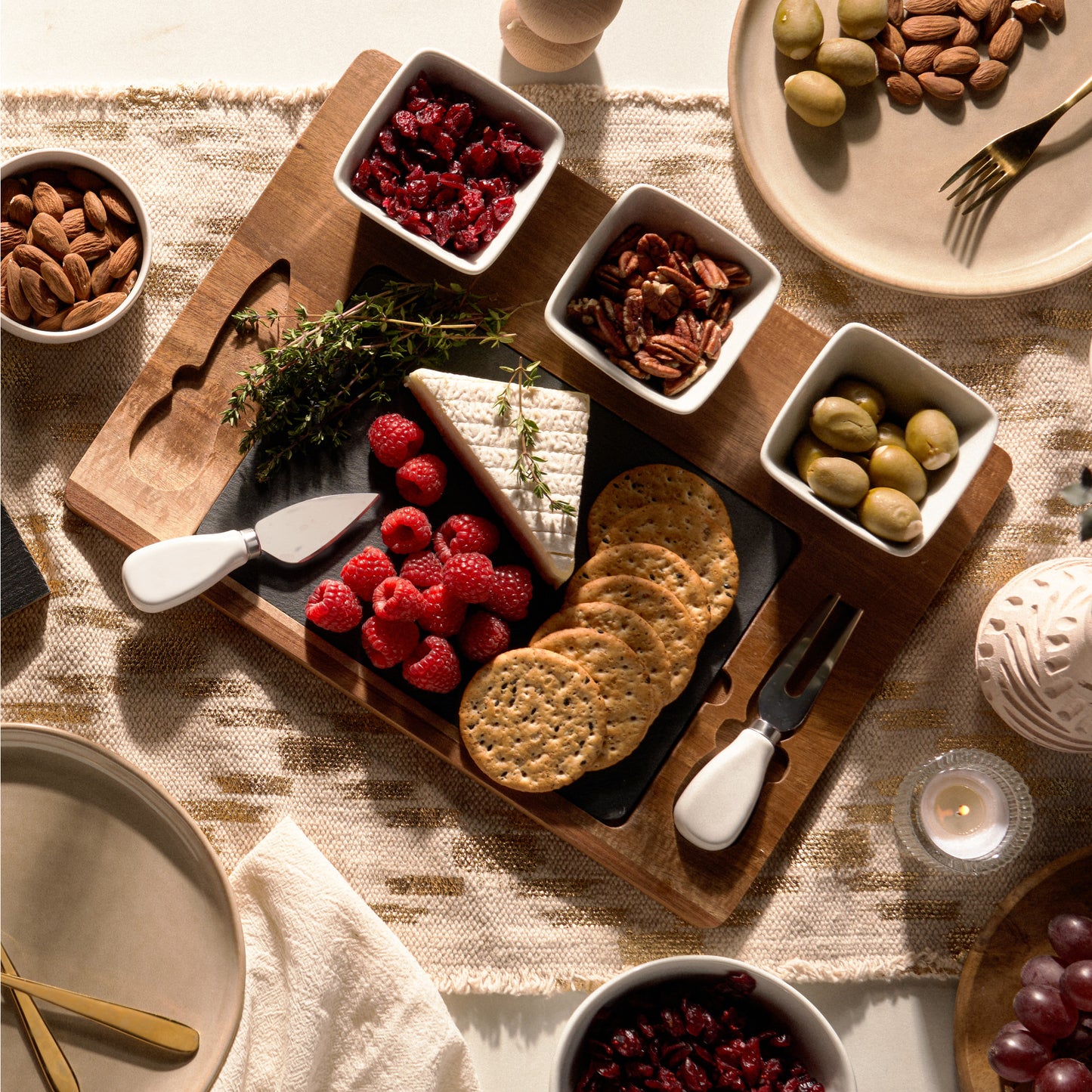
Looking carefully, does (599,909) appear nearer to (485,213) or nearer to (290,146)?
(485,213)

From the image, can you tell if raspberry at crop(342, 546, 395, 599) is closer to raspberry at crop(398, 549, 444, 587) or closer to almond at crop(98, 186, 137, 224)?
raspberry at crop(398, 549, 444, 587)

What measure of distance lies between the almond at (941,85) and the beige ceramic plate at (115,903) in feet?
5.20

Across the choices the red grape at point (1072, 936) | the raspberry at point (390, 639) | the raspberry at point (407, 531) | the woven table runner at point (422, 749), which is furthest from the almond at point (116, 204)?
the red grape at point (1072, 936)

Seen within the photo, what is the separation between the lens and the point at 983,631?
1467 mm

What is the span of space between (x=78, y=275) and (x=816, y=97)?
114cm

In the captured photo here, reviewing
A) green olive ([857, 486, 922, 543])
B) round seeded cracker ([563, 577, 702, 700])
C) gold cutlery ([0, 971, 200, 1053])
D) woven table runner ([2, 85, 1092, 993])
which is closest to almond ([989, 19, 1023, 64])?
woven table runner ([2, 85, 1092, 993])

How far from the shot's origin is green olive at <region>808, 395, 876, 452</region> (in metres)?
1.33

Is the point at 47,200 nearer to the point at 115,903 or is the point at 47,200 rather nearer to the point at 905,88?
the point at 115,903

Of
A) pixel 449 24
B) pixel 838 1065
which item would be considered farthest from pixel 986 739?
pixel 449 24

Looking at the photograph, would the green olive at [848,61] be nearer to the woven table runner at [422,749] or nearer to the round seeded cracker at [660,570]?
the woven table runner at [422,749]

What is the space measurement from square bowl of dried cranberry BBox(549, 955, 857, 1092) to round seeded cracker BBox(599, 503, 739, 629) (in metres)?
0.52

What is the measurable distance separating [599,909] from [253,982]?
0.56 meters

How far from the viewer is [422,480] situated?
1.42m

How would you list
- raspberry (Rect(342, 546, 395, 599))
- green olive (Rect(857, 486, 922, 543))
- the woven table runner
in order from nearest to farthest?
green olive (Rect(857, 486, 922, 543)) → raspberry (Rect(342, 546, 395, 599)) → the woven table runner
